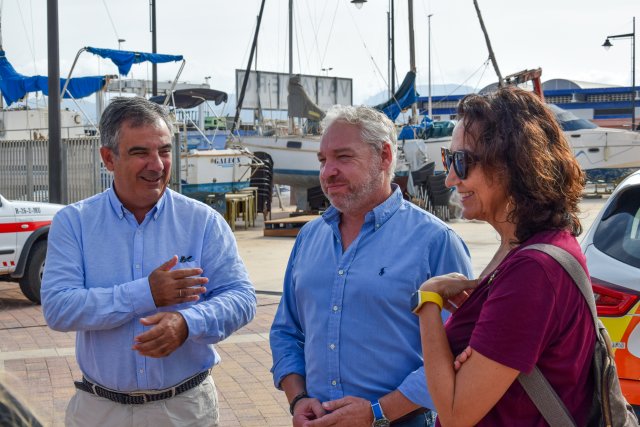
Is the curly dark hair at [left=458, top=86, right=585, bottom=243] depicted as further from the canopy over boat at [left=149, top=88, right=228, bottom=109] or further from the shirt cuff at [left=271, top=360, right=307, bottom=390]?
the canopy over boat at [left=149, top=88, right=228, bottom=109]

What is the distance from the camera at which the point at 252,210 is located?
21.5 meters

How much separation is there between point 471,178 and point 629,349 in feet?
7.96

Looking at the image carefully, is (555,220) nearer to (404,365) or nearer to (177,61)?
(404,365)

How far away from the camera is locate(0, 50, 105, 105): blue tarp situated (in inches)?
768

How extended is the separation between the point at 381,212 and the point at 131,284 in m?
0.92

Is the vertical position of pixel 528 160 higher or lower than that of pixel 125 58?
lower

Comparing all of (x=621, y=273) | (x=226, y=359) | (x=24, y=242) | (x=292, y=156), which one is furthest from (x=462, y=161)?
(x=292, y=156)

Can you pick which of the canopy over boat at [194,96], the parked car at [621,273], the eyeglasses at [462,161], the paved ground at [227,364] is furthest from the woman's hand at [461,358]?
the canopy over boat at [194,96]

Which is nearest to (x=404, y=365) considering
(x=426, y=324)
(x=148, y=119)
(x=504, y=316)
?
(x=426, y=324)

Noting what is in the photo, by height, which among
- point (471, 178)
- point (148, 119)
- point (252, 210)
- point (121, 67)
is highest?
point (121, 67)

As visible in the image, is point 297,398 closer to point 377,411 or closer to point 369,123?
point 377,411

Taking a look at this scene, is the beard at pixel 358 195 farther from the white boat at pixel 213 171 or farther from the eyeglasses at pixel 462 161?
the white boat at pixel 213 171

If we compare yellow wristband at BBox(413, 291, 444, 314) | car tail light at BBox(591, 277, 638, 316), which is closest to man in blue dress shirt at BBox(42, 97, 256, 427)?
yellow wristband at BBox(413, 291, 444, 314)

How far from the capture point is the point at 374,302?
297 centimetres
